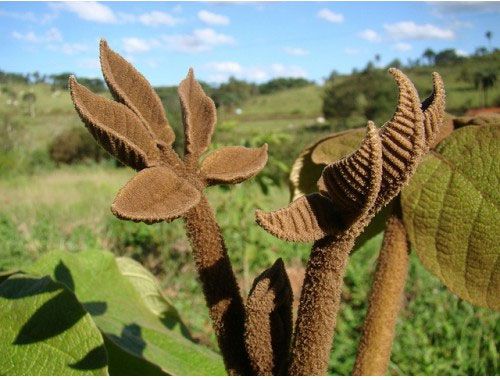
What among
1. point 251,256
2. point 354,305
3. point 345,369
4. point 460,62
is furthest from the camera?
point 460,62

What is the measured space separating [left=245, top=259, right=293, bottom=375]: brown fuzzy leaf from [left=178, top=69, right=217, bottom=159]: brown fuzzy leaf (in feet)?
0.56

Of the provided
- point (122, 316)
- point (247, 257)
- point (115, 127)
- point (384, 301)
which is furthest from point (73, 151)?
point (115, 127)

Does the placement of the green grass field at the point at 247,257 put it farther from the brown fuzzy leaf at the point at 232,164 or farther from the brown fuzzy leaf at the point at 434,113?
the brown fuzzy leaf at the point at 434,113

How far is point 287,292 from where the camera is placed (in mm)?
699

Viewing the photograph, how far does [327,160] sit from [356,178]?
1.40 feet

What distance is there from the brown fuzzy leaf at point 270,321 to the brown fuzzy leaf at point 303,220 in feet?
0.41

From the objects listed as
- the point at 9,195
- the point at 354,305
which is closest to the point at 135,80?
the point at 354,305

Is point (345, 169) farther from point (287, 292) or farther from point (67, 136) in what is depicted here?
point (67, 136)

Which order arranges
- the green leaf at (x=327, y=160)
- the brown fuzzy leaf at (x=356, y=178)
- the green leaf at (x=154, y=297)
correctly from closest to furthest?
the brown fuzzy leaf at (x=356, y=178), the green leaf at (x=327, y=160), the green leaf at (x=154, y=297)

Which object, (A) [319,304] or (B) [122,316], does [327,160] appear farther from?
(B) [122,316]

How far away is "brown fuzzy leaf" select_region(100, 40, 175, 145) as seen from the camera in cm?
72

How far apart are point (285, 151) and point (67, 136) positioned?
10.9 meters

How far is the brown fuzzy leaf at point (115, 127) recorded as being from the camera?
65cm

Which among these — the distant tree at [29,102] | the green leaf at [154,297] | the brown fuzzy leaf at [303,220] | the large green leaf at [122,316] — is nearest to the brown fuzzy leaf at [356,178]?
the brown fuzzy leaf at [303,220]
